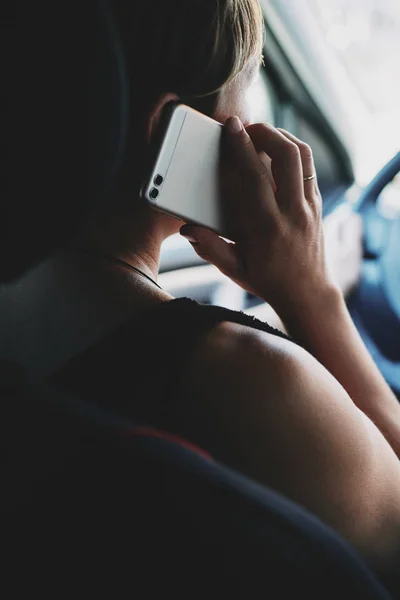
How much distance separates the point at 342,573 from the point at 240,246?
2.05 feet

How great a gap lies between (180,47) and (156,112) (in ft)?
0.26

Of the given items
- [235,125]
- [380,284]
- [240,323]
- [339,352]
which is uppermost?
[235,125]

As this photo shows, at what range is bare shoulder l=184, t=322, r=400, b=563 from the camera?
2.32 feet

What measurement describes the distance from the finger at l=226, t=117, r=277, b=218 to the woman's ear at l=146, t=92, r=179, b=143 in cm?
11

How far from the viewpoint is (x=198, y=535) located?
1.56 feet

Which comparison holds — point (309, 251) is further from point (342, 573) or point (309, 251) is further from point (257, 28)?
point (342, 573)

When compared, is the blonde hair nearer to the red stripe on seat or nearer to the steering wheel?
the red stripe on seat

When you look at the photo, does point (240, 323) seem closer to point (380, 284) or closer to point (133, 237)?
point (133, 237)

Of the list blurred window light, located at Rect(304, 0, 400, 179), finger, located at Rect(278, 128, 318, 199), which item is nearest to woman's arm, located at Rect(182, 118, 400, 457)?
A: finger, located at Rect(278, 128, 318, 199)

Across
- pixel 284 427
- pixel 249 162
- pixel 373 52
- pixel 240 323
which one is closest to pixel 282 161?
pixel 249 162

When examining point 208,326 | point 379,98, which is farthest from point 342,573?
point 379,98

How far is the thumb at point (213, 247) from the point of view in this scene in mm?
1032

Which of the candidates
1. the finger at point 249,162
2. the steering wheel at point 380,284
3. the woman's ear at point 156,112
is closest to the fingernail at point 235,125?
the finger at point 249,162

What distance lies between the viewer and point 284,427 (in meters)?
0.70
